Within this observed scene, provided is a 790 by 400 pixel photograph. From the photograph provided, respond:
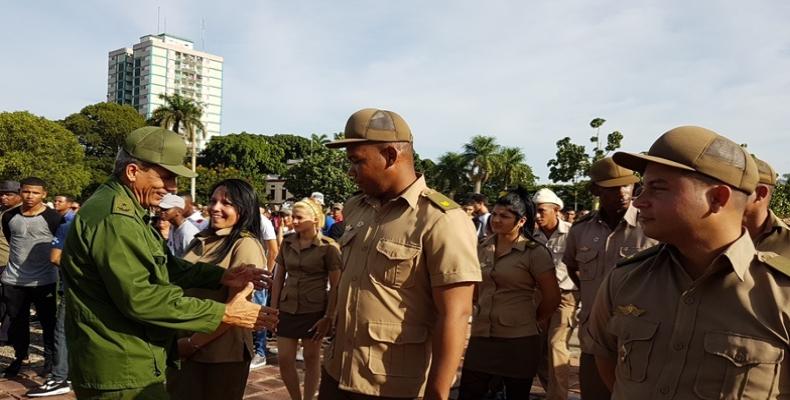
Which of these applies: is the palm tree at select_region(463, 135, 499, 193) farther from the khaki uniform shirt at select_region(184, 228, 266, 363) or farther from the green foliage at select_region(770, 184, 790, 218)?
the khaki uniform shirt at select_region(184, 228, 266, 363)

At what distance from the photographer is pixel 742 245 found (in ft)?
5.98

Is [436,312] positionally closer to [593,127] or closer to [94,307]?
[94,307]

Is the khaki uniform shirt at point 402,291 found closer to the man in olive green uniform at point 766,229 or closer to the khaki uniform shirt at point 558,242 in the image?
the man in olive green uniform at point 766,229

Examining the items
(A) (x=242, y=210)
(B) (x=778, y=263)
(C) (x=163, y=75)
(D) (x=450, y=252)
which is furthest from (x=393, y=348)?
(C) (x=163, y=75)

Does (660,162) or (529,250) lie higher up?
(660,162)

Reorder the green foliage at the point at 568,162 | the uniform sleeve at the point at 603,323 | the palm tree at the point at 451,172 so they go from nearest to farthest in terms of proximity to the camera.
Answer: the uniform sleeve at the point at 603,323 → the green foliage at the point at 568,162 → the palm tree at the point at 451,172

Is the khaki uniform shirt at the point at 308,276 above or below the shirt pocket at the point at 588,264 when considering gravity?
below

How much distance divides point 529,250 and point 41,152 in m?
47.7

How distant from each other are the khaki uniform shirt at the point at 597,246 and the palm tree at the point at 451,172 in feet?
197

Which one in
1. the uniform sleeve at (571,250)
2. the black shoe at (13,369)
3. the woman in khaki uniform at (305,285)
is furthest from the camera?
the black shoe at (13,369)

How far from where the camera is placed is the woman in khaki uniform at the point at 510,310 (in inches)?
170

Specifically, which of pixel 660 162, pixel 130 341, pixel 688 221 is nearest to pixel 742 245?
pixel 688 221

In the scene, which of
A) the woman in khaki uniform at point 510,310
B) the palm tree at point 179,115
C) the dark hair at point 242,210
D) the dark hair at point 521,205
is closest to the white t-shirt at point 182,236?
the dark hair at point 242,210

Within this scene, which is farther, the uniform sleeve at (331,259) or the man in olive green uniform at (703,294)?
the uniform sleeve at (331,259)
